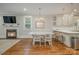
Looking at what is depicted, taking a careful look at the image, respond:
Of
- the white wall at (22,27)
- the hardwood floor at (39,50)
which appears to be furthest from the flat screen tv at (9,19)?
the hardwood floor at (39,50)

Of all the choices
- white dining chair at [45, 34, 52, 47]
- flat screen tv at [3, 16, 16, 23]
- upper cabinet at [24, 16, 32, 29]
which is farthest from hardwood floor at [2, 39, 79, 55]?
flat screen tv at [3, 16, 16, 23]

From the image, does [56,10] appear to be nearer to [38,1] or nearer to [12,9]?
[38,1]

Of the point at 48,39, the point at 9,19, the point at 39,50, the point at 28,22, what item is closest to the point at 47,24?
the point at 48,39

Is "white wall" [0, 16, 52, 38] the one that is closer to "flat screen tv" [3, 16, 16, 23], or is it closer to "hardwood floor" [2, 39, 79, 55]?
"flat screen tv" [3, 16, 16, 23]

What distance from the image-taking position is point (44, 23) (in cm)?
271

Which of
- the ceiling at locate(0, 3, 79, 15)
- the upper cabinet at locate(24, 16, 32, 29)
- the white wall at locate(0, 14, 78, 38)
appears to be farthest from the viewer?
the upper cabinet at locate(24, 16, 32, 29)

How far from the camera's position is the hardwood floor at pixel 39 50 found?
232cm

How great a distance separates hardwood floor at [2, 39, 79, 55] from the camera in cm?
232

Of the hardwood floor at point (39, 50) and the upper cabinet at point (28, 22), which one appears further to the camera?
the upper cabinet at point (28, 22)

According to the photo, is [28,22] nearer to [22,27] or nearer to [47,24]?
[22,27]

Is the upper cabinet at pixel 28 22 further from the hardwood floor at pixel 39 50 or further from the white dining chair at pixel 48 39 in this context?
the white dining chair at pixel 48 39
